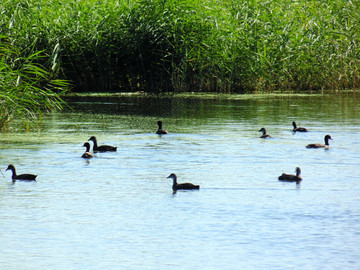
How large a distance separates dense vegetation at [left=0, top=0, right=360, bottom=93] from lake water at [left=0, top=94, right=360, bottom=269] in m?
9.24

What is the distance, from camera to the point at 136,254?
28.3 ft

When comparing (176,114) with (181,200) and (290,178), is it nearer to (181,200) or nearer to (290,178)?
(290,178)

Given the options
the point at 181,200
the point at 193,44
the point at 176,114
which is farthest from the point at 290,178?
the point at 193,44

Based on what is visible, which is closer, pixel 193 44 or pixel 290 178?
pixel 290 178

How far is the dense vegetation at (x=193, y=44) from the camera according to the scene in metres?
30.1

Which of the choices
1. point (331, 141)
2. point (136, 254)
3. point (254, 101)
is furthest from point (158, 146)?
point (254, 101)

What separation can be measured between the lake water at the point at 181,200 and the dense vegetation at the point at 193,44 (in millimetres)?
9245

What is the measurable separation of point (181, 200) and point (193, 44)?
19.1 m

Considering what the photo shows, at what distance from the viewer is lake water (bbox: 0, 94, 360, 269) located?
8602 mm

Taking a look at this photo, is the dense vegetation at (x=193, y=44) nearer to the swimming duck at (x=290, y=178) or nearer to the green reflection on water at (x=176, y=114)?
the green reflection on water at (x=176, y=114)

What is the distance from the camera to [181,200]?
1150cm

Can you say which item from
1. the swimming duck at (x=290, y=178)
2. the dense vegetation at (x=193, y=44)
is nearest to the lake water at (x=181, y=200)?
the swimming duck at (x=290, y=178)

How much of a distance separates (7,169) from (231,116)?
11.5m

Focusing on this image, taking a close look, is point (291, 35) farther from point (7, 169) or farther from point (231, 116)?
point (7, 169)
